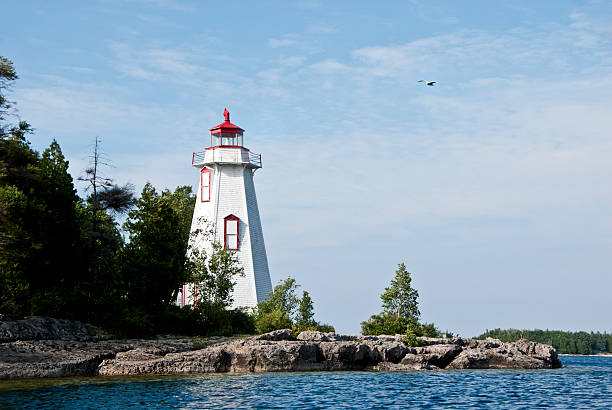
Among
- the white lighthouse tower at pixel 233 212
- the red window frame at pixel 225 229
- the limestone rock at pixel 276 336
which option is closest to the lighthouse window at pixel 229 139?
the white lighthouse tower at pixel 233 212

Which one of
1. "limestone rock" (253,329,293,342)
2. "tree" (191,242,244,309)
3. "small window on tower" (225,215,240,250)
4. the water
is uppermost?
"small window on tower" (225,215,240,250)

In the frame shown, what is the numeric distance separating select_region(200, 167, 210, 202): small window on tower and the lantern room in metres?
2.30

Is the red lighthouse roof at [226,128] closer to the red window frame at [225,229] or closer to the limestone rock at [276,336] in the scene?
the red window frame at [225,229]

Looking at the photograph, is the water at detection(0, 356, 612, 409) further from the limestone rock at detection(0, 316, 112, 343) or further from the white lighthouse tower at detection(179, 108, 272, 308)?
the white lighthouse tower at detection(179, 108, 272, 308)

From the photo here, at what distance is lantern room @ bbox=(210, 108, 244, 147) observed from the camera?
176 ft

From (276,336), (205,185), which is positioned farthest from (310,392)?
(205,185)

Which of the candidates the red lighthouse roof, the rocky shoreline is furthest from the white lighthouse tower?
the rocky shoreline

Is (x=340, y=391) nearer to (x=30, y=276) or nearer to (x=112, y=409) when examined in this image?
(x=112, y=409)

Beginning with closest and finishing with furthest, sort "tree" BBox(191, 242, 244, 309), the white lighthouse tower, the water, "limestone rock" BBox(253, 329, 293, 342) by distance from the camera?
the water, "limestone rock" BBox(253, 329, 293, 342), "tree" BBox(191, 242, 244, 309), the white lighthouse tower

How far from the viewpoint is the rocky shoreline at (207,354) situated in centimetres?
3008

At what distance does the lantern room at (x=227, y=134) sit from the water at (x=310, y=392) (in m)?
25.6

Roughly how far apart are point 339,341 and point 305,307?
1555 centimetres

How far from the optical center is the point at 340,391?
2689cm

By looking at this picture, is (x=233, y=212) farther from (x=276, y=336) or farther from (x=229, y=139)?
(x=276, y=336)
